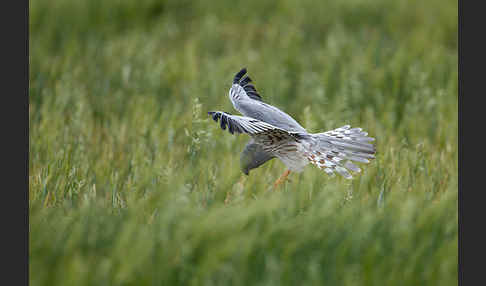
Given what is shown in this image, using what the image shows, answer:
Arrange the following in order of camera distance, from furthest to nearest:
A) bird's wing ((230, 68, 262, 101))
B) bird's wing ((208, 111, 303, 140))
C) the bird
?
bird's wing ((230, 68, 262, 101)), the bird, bird's wing ((208, 111, 303, 140))

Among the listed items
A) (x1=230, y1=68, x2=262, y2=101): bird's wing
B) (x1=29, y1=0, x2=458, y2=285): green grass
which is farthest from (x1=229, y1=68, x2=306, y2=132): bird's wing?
(x1=29, y1=0, x2=458, y2=285): green grass

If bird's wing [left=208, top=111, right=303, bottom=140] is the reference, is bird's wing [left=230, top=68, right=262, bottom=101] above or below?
above

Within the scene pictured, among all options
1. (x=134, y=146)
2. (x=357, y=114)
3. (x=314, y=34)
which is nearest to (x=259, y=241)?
(x=134, y=146)

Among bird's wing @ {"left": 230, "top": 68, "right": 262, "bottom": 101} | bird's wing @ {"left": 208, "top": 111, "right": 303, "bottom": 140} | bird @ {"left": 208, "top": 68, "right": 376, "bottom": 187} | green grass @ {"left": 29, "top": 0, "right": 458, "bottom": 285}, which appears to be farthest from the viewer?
bird's wing @ {"left": 230, "top": 68, "right": 262, "bottom": 101}

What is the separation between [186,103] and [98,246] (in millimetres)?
3314

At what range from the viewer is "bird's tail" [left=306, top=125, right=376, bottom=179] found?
286 centimetres

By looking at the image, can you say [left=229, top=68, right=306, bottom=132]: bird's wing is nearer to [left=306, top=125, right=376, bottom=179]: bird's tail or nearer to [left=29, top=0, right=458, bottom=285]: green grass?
[left=306, top=125, right=376, bottom=179]: bird's tail

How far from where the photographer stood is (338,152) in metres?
2.88

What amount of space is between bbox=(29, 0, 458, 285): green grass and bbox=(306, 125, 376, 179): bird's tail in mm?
124

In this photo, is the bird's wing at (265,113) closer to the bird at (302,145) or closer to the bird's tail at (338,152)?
the bird at (302,145)

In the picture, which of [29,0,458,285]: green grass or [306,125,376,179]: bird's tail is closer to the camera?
[29,0,458,285]: green grass

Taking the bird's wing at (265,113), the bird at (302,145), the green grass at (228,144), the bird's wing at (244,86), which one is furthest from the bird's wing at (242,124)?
the bird's wing at (244,86)

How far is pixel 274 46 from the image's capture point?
6.80m

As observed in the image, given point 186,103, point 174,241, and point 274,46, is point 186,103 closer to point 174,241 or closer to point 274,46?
point 274,46
